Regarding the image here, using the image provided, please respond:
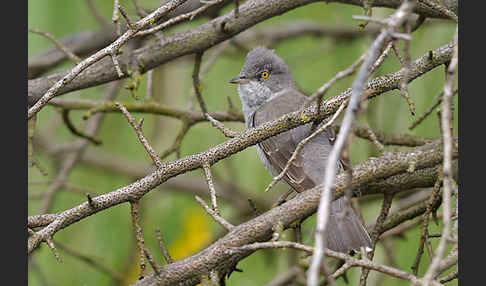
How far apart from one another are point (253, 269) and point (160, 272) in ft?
8.65

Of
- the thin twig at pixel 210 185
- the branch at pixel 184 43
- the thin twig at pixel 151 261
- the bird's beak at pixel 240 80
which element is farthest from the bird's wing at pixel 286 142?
the thin twig at pixel 151 261

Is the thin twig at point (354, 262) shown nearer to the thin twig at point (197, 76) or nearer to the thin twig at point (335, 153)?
the thin twig at point (335, 153)

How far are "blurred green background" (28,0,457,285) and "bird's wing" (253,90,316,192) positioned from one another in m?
0.61

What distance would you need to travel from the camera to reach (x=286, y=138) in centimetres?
479

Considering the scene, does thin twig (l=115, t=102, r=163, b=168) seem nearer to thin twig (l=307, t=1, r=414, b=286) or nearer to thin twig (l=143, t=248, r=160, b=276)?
thin twig (l=143, t=248, r=160, b=276)

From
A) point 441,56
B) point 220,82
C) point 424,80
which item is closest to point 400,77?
point 441,56

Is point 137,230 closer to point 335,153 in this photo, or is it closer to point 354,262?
point 354,262

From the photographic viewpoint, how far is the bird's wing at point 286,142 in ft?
14.0

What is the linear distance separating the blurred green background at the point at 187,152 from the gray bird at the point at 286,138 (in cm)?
51

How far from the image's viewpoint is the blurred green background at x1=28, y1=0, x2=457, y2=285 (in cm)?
535

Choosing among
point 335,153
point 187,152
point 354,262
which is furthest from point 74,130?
point 335,153

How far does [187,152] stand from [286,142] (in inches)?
55.3

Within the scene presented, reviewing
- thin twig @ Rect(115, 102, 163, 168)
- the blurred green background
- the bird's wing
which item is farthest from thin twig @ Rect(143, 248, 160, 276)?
the blurred green background

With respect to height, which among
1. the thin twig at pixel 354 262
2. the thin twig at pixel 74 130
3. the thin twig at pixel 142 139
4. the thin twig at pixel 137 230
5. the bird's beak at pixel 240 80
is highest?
the bird's beak at pixel 240 80
